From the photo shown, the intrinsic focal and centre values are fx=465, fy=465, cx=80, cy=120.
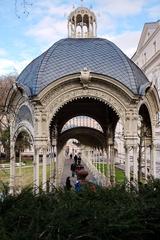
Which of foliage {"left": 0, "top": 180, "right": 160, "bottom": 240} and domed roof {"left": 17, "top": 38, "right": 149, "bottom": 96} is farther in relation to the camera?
domed roof {"left": 17, "top": 38, "right": 149, "bottom": 96}

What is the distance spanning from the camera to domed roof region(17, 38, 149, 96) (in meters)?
15.9

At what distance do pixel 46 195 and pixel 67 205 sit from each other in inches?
50.1

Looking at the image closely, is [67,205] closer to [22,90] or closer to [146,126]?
[22,90]

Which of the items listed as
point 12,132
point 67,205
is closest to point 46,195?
point 67,205

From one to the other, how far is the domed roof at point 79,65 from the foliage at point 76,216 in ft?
24.5

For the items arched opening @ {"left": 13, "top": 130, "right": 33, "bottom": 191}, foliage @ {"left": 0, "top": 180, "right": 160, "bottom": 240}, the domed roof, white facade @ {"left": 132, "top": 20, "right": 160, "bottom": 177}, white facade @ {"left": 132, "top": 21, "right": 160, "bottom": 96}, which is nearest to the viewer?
foliage @ {"left": 0, "top": 180, "right": 160, "bottom": 240}

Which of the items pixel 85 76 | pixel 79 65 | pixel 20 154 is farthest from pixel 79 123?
pixel 85 76

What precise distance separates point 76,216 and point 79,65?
32.3ft

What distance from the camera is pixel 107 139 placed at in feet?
74.1

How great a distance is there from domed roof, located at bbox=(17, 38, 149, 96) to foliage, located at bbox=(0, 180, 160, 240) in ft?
24.5

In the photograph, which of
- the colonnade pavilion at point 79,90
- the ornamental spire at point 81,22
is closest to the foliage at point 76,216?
the colonnade pavilion at point 79,90

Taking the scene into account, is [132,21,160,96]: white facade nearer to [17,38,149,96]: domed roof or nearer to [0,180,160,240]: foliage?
[17,38,149,96]: domed roof

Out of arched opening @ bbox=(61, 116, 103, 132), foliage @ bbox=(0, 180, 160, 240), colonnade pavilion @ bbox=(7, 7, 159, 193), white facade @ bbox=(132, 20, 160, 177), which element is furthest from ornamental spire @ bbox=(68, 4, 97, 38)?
white facade @ bbox=(132, 20, 160, 177)

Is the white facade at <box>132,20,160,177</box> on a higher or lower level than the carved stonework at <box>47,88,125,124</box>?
higher
